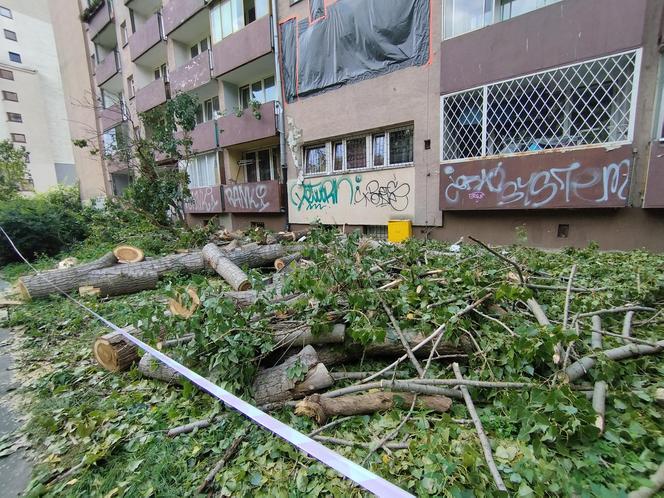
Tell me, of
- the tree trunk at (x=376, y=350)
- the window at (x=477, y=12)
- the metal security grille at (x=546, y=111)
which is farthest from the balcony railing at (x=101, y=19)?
the tree trunk at (x=376, y=350)

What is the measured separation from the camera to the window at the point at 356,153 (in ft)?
29.1

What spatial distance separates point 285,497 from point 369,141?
8.40 metres

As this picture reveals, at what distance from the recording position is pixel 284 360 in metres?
2.65

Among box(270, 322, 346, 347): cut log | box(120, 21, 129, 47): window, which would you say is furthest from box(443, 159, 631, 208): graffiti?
box(120, 21, 129, 47): window

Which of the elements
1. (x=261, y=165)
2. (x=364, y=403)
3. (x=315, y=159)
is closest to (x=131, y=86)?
(x=261, y=165)

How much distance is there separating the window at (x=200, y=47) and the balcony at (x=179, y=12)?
1146 mm

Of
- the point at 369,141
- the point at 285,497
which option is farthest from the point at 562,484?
the point at 369,141

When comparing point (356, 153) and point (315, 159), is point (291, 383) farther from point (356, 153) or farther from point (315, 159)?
point (315, 159)

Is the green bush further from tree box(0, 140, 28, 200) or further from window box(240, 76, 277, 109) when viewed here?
tree box(0, 140, 28, 200)

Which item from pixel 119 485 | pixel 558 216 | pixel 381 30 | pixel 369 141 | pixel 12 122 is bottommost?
pixel 119 485

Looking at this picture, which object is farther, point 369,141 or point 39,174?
point 39,174

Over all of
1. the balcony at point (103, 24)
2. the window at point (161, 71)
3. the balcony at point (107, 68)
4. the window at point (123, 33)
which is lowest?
the window at point (161, 71)

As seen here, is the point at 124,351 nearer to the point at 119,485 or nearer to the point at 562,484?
the point at 119,485

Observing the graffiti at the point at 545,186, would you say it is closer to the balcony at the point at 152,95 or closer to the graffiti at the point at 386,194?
the graffiti at the point at 386,194
